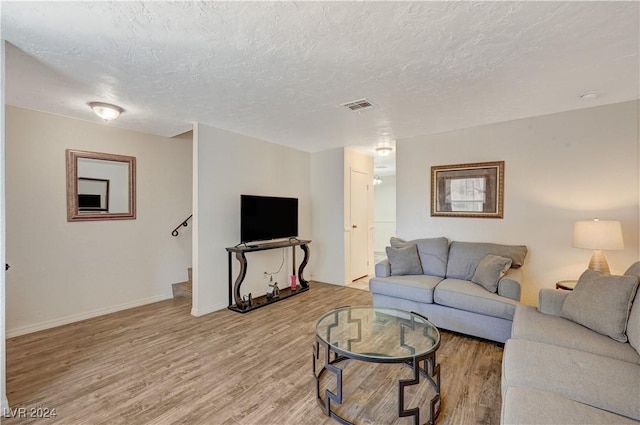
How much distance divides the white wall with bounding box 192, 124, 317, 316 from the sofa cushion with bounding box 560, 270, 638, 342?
358cm

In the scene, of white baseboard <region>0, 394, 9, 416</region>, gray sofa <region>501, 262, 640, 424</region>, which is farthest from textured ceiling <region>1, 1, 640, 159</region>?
white baseboard <region>0, 394, 9, 416</region>

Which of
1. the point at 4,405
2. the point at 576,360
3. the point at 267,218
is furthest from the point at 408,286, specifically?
the point at 4,405

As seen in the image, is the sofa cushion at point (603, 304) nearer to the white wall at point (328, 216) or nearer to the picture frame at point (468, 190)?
the picture frame at point (468, 190)

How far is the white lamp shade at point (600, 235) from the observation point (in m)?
2.60

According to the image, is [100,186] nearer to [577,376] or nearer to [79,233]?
[79,233]

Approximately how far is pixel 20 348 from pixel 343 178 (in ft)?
14.4

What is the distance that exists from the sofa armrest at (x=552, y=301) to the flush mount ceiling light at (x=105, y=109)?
4.41 m

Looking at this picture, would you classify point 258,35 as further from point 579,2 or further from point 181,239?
point 181,239

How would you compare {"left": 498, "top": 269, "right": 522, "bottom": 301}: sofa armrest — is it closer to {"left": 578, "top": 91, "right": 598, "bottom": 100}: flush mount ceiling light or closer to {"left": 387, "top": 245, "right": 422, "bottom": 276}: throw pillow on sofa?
{"left": 387, "top": 245, "right": 422, "bottom": 276}: throw pillow on sofa

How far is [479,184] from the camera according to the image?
374 centimetres

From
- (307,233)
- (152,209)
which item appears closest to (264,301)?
(307,233)

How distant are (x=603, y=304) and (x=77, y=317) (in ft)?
16.7

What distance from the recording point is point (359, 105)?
9.77 ft

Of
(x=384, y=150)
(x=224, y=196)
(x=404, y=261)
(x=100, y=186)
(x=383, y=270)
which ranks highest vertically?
(x=384, y=150)
